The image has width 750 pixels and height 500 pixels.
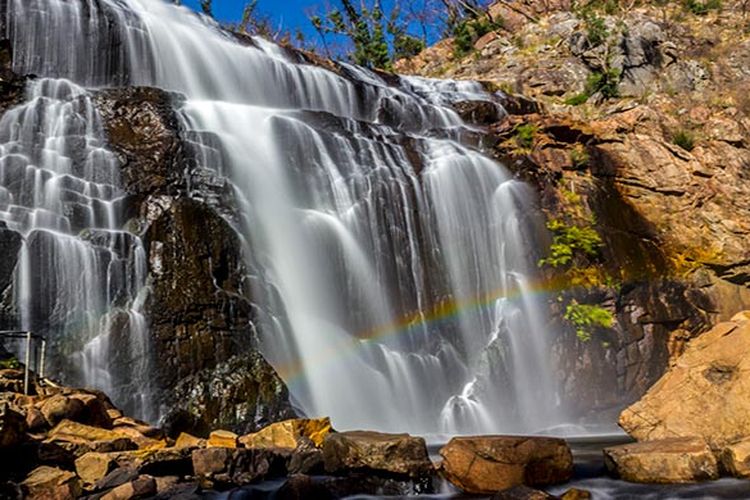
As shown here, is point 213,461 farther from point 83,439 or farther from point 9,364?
point 9,364

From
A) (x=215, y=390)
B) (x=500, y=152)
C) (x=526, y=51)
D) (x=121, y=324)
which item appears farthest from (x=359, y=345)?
(x=526, y=51)

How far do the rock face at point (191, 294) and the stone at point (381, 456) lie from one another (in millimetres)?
2740

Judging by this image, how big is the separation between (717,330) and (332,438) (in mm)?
6152

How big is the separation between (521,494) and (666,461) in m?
2.05

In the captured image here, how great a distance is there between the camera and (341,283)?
49.2ft

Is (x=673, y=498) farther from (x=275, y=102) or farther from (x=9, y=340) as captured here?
(x=275, y=102)

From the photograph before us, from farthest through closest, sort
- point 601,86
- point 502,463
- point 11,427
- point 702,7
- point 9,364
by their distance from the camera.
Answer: point 702,7 < point 601,86 < point 9,364 < point 502,463 < point 11,427

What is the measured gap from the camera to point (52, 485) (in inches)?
276

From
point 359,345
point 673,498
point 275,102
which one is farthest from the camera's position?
point 275,102

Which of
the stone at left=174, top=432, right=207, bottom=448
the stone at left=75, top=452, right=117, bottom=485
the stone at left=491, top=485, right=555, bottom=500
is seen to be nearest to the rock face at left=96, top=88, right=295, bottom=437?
the stone at left=174, top=432, right=207, bottom=448

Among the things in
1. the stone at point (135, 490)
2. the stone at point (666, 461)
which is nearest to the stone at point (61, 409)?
the stone at point (135, 490)

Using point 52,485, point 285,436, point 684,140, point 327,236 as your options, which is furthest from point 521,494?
point 684,140

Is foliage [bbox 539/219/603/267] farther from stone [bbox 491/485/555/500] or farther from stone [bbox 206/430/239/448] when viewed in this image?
stone [bbox 491/485/555/500]

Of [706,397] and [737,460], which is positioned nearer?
[737,460]
